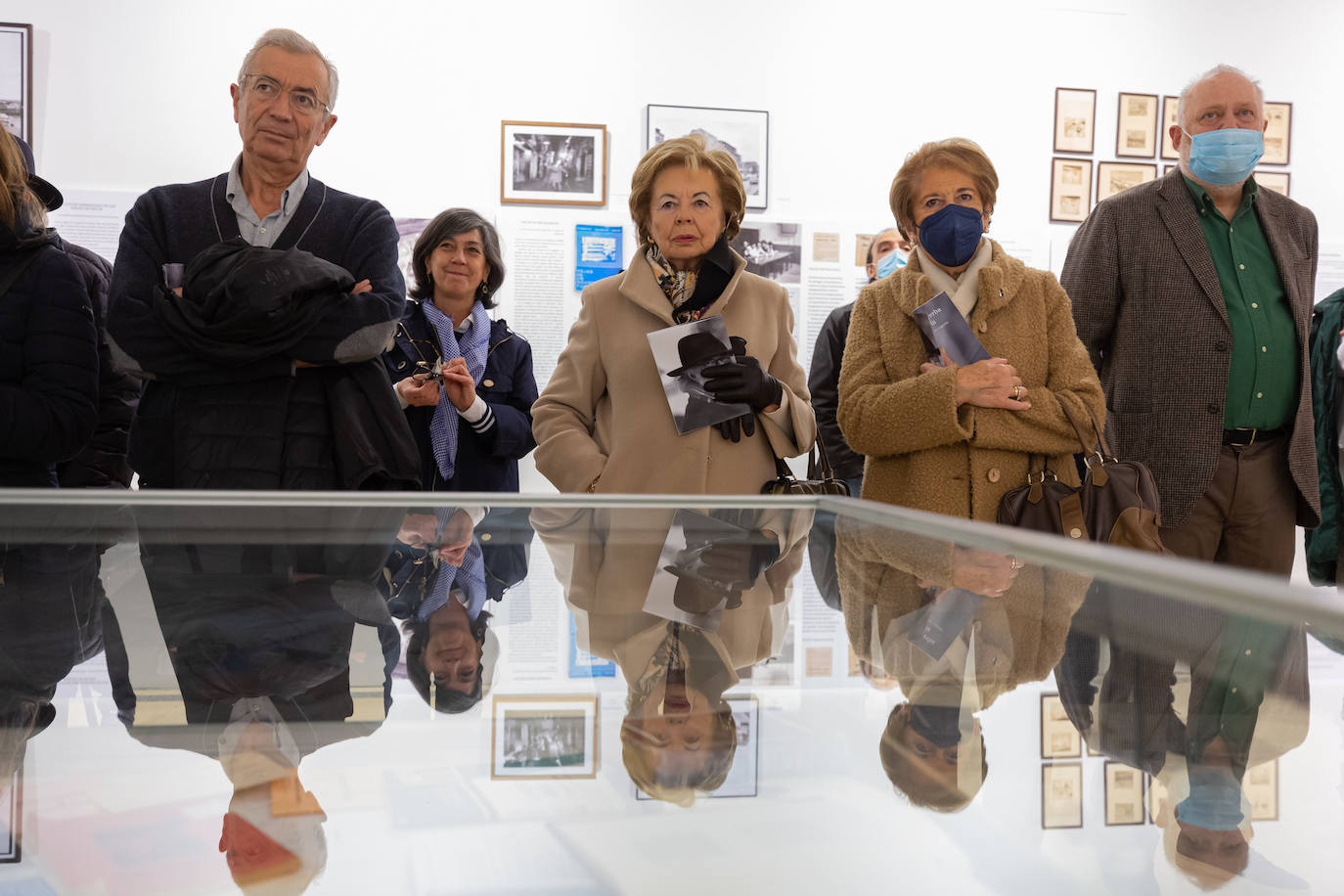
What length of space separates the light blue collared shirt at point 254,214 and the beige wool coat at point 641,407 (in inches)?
24.9

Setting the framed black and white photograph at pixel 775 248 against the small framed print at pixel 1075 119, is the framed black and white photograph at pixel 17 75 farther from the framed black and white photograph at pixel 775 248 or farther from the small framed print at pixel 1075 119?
the small framed print at pixel 1075 119

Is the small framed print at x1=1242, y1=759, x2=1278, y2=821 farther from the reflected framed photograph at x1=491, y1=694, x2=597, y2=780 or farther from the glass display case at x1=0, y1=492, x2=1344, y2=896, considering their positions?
the reflected framed photograph at x1=491, y1=694, x2=597, y2=780

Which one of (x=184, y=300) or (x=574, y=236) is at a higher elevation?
(x=574, y=236)

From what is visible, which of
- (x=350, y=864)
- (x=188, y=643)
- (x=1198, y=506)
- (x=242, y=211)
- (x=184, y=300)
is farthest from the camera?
(x=1198, y=506)

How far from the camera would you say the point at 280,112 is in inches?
88.7

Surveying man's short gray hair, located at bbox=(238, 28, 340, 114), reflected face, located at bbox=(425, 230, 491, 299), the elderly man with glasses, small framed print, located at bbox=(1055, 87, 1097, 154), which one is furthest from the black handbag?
small framed print, located at bbox=(1055, 87, 1097, 154)

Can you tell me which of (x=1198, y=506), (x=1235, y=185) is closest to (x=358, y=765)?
(x=1198, y=506)

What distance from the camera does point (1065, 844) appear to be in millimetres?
407

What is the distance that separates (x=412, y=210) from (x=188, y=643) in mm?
4356

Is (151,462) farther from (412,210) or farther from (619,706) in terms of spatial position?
(412,210)

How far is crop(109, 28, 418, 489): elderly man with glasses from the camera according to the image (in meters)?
2.07

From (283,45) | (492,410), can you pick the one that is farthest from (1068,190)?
(283,45)

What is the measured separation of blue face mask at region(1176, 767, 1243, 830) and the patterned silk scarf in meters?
2.97

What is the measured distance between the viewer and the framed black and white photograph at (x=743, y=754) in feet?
1.44
